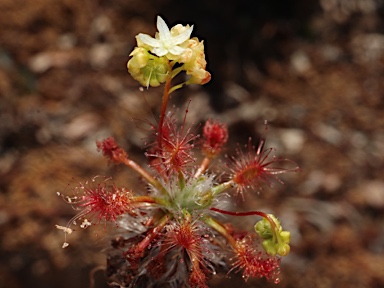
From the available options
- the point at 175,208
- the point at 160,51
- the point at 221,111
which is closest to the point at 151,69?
the point at 160,51

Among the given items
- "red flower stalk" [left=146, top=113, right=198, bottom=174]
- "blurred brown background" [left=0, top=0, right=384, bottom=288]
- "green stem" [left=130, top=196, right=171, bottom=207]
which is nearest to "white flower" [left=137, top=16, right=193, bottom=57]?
"red flower stalk" [left=146, top=113, right=198, bottom=174]

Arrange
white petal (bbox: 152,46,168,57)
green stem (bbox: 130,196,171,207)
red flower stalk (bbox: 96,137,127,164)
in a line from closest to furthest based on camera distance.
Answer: white petal (bbox: 152,46,168,57)
green stem (bbox: 130,196,171,207)
red flower stalk (bbox: 96,137,127,164)

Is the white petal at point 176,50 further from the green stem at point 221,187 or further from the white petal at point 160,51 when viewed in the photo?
the green stem at point 221,187

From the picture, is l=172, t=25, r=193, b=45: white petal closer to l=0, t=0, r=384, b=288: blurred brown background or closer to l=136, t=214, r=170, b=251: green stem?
l=136, t=214, r=170, b=251: green stem

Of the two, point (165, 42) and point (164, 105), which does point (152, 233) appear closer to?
point (164, 105)

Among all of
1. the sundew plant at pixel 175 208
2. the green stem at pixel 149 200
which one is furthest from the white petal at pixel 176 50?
the green stem at pixel 149 200

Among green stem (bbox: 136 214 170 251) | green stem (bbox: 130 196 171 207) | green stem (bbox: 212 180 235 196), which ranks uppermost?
green stem (bbox: 130 196 171 207)

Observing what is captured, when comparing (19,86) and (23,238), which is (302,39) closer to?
(19,86)
